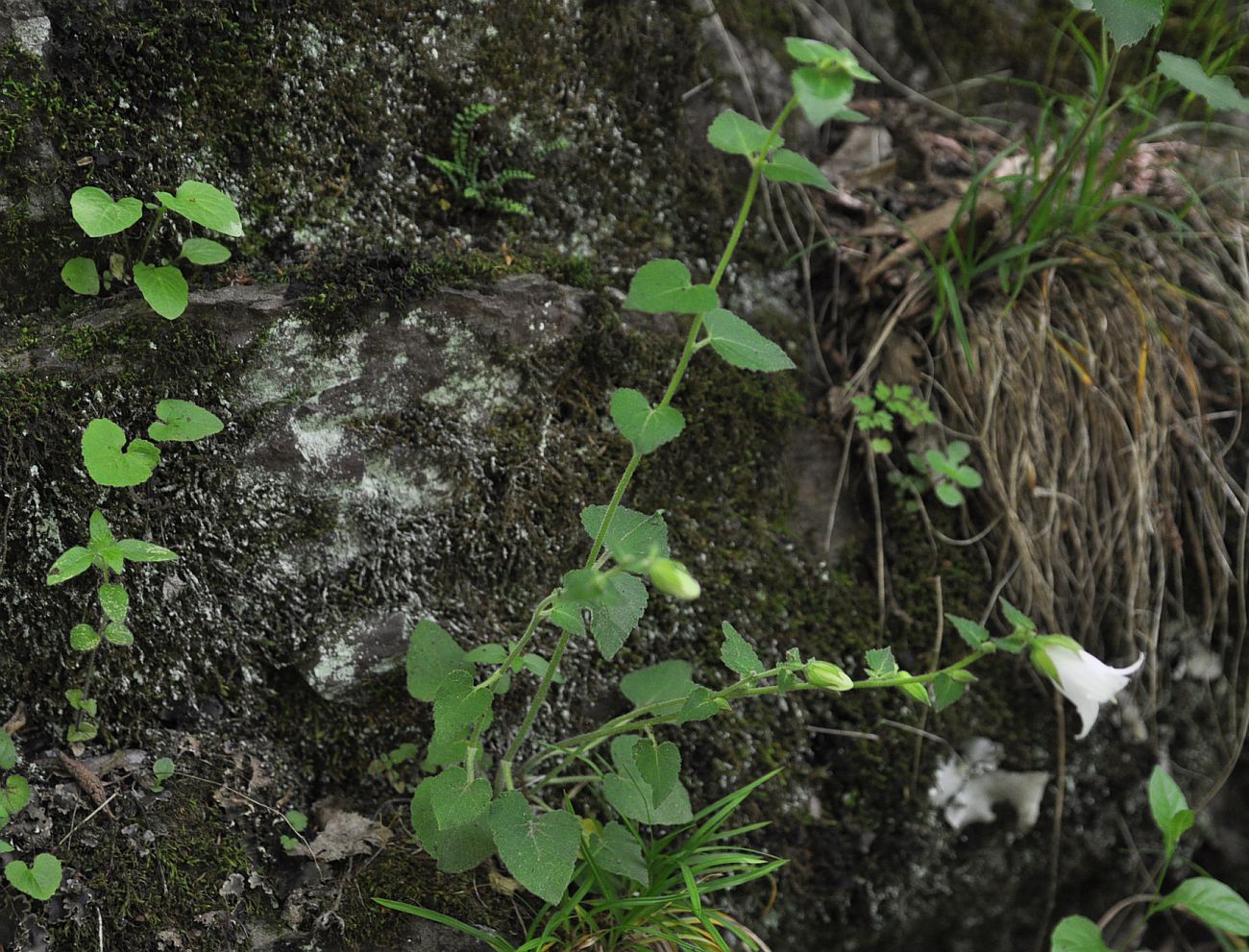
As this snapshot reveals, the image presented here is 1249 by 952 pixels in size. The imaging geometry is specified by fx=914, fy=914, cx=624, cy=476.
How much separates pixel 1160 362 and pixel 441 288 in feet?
5.20

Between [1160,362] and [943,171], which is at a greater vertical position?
[943,171]

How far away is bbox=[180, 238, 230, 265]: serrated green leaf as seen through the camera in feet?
4.75

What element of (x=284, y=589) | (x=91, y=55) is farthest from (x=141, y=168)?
(x=284, y=589)

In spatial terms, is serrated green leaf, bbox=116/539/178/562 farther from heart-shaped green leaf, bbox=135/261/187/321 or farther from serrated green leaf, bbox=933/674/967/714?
serrated green leaf, bbox=933/674/967/714

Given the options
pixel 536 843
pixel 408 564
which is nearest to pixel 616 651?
pixel 536 843

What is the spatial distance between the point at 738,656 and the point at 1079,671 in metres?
0.51

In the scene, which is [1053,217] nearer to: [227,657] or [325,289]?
[325,289]

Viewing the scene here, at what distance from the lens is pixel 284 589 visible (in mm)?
1528

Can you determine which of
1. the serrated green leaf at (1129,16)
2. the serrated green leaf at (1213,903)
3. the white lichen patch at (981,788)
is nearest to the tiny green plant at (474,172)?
the serrated green leaf at (1129,16)

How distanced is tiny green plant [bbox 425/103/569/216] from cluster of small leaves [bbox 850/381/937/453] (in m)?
0.81

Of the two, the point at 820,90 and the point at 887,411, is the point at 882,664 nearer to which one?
the point at 820,90

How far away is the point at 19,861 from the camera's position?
126 cm

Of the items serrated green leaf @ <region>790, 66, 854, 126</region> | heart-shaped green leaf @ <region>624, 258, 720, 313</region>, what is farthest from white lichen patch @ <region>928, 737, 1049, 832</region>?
serrated green leaf @ <region>790, 66, 854, 126</region>

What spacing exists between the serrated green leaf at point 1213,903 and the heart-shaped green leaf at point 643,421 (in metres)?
1.50
